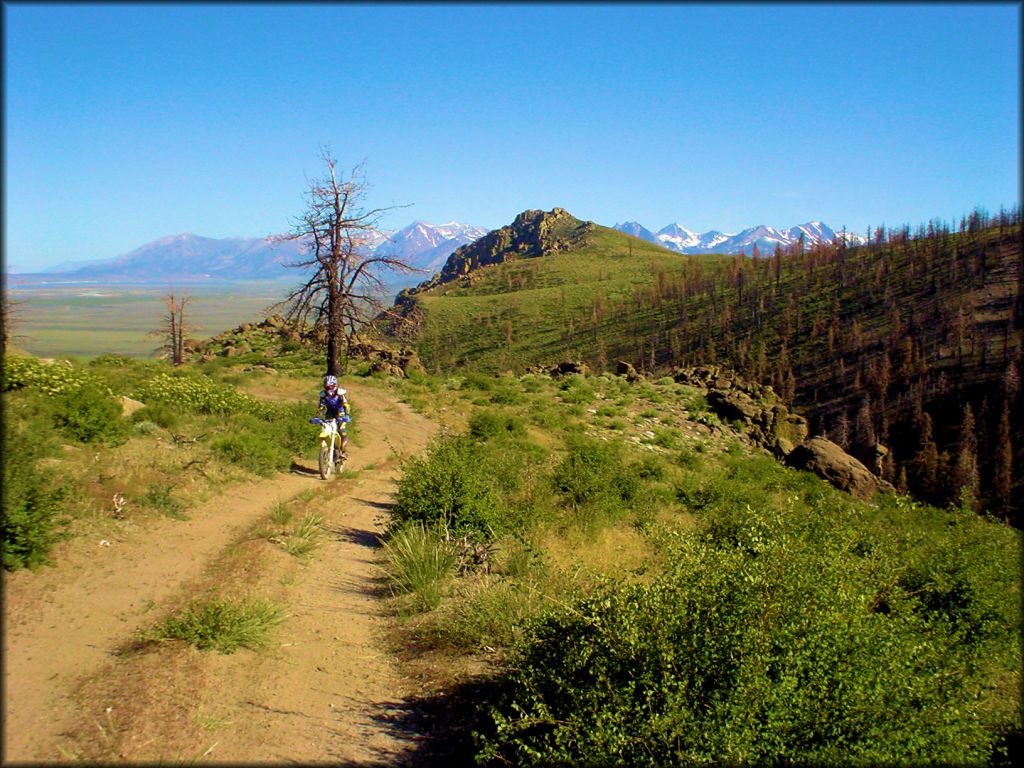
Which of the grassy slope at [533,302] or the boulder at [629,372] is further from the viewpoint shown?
the grassy slope at [533,302]

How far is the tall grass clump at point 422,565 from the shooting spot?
21.2ft

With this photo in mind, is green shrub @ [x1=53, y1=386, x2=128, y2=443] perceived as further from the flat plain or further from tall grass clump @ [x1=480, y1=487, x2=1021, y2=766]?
the flat plain

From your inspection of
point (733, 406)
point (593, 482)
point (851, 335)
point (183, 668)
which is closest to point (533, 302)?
point (851, 335)

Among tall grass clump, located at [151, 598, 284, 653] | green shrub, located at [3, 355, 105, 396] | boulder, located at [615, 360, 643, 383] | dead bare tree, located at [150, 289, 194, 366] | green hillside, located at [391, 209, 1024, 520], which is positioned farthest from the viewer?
green hillside, located at [391, 209, 1024, 520]

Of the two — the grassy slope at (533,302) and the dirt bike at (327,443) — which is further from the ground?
the grassy slope at (533,302)

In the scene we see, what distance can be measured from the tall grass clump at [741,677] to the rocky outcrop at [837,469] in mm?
16106

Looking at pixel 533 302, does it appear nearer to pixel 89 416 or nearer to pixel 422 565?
pixel 89 416

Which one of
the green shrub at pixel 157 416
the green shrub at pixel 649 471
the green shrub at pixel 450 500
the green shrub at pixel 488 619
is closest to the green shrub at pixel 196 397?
the green shrub at pixel 157 416

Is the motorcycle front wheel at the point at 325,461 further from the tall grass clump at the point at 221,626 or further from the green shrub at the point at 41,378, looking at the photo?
the tall grass clump at the point at 221,626

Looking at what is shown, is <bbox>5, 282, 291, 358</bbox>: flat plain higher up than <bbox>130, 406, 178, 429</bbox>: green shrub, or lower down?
higher up

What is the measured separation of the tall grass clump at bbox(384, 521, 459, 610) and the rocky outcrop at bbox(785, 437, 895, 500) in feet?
51.2

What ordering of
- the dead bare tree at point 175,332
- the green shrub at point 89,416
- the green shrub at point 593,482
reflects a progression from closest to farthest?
the green shrub at point 89,416, the green shrub at point 593,482, the dead bare tree at point 175,332

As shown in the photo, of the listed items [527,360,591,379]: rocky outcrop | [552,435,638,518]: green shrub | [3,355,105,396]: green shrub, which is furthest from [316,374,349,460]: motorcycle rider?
[527,360,591,379]: rocky outcrop

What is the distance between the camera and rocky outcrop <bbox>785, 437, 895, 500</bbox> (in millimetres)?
18984
